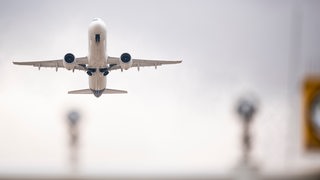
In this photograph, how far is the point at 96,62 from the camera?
7.53 meters

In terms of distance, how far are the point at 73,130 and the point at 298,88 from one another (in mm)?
4748

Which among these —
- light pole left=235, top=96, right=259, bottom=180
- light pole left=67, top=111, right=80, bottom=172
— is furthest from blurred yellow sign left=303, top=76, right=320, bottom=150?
light pole left=67, top=111, right=80, bottom=172

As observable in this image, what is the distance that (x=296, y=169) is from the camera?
14328 millimetres

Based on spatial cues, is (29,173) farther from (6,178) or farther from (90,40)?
(90,40)

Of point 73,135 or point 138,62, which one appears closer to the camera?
point 138,62

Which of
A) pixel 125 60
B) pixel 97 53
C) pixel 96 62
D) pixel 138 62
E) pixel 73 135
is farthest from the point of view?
pixel 73 135

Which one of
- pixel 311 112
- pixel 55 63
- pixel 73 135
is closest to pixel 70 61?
pixel 55 63

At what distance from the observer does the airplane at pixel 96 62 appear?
740 centimetres

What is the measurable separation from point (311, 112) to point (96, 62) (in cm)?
387

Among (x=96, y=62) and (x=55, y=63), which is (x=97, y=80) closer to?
(x=96, y=62)

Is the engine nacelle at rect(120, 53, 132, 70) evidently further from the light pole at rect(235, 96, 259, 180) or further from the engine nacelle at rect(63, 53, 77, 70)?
the light pole at rect(235, 96, 259, 180)

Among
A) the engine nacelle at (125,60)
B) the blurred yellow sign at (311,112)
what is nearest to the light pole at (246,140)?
the blurred yellow sign at (311,112)

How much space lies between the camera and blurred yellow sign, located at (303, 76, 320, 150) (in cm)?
1025

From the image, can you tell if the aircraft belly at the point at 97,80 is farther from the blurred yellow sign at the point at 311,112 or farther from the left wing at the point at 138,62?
the blurred yellow sign at the point at 311,112
